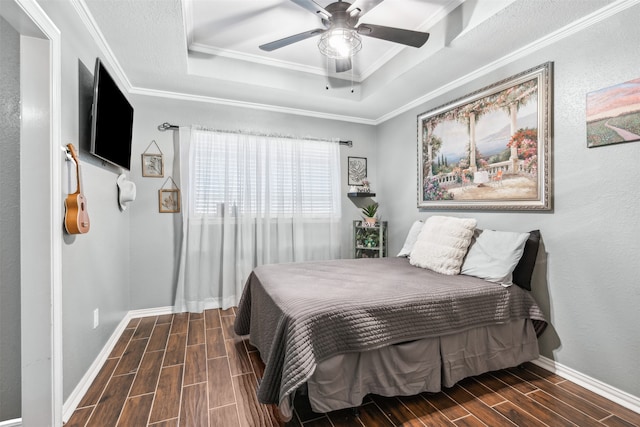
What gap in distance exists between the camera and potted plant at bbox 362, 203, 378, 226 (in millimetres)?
3826

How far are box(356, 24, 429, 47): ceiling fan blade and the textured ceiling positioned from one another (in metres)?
0.39

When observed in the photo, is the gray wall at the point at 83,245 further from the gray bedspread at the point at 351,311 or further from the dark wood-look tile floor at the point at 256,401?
the gray bedspread at the point at 351,311

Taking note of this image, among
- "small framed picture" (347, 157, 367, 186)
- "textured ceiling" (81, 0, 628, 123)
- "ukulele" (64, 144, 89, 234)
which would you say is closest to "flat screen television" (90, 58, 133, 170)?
"ukulele" (64, 144, 89, 234)

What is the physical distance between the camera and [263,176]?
363cm

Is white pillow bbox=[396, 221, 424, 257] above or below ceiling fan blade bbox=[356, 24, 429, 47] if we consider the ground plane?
below

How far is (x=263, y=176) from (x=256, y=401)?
2461mm

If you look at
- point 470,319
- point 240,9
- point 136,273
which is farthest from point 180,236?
point 470,319

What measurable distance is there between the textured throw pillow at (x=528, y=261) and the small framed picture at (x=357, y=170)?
233cm

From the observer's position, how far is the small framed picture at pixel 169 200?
328 cm

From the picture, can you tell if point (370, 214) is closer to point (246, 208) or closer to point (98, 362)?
point (246, 208)

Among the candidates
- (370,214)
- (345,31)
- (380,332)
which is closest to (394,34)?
(345,31)

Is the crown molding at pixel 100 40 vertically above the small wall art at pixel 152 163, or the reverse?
the crown molding at pixel 100 40

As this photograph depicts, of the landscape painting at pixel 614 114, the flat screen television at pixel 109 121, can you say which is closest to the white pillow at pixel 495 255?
the landscape painting at pixel 614 114

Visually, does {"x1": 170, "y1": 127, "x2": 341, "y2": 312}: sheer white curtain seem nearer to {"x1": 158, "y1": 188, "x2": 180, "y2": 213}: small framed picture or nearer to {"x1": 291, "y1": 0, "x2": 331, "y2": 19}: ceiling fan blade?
{"x1": 158, "y1": 188, "x2": 180, "y2": 213}: small framed picture
